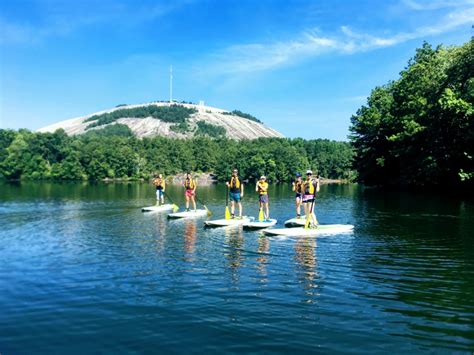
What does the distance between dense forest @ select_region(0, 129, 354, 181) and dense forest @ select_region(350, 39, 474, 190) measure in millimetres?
50471

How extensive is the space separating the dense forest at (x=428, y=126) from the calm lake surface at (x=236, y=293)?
103 feet

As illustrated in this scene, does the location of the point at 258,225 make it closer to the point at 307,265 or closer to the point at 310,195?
the point at 310,195

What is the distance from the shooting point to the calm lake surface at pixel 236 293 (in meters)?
8.50

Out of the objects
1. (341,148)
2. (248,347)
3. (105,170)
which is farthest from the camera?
(341,148)

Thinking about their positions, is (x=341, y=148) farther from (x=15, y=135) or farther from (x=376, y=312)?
(x=376, y=312)

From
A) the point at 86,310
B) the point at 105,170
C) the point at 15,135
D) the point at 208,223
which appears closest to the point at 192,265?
the point at 86,310

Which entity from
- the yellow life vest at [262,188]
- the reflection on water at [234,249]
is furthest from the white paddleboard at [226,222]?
the yellow life vest at [262,188]

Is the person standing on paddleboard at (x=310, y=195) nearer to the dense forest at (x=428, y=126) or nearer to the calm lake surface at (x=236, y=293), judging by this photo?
the calm lake surface at (x=236, y=293)

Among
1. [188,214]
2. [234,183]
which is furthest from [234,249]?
[188,214]

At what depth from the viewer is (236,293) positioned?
11312 mm

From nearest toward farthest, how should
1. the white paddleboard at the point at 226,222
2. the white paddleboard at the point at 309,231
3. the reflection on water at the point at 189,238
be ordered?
1. the reflection on water at the point at 189,238
2. the white paddleboard at the point at 309,231
3. the white paddleboard at the point at 226,222

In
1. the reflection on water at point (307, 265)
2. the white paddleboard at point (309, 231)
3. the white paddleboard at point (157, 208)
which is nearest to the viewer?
the reflection on water at point (307, 265)

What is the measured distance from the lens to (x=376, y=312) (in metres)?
9.89

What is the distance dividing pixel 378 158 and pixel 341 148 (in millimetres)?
127764
